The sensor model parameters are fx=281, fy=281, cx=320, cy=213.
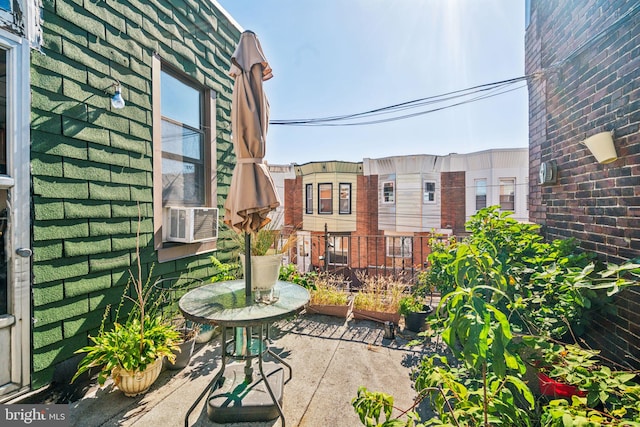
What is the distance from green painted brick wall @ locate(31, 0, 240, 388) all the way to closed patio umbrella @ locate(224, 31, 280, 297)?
3.93ft

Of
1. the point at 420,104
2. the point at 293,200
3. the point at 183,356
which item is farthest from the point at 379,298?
the point at 293,200

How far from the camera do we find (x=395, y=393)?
2.12 meters

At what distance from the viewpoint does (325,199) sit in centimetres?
1410

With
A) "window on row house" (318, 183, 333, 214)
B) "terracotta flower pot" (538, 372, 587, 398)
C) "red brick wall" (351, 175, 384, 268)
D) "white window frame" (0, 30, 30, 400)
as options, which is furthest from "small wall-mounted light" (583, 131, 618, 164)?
"window on row house" (318, 183, 333, 214)

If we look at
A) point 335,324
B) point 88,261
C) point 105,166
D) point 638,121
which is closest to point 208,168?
point 105,166

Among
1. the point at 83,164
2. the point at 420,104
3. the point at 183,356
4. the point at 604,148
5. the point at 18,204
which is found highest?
the point at 420,104

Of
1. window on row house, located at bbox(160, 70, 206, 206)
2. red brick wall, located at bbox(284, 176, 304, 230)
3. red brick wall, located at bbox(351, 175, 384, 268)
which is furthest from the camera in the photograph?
red brick wall, located at bbox(284, 176, 304, 230)

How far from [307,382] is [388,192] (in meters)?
12.1

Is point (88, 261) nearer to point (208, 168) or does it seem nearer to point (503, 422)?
point (208, 168)

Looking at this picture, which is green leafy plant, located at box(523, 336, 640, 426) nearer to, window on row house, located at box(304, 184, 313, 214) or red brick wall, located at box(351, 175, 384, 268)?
red brick wall, located at box(351, 175, 384, 268)

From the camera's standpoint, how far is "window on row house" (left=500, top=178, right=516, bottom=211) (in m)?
11.4

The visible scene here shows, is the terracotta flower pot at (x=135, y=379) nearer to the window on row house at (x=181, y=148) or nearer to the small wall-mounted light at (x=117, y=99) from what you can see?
the window on row house at (x=181, y=148)

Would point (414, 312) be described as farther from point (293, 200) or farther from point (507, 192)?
point (293, 200)

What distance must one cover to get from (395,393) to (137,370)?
187cm
